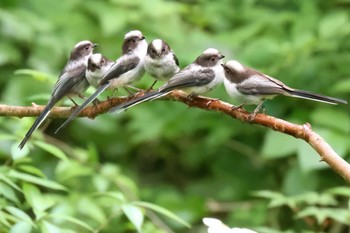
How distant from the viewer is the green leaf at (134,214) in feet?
7.94

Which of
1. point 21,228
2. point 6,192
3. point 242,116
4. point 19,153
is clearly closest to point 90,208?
point 19,153

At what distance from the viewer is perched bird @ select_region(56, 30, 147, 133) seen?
195cm

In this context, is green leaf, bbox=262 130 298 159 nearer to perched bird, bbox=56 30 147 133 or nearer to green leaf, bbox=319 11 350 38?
green leaf, bbox=319 11 350 38

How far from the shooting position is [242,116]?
1.88 meters

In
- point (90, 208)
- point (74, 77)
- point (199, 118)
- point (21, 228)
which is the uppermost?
point (199, 118)

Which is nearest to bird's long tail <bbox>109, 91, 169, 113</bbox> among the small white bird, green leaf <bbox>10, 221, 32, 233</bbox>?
the small white bird

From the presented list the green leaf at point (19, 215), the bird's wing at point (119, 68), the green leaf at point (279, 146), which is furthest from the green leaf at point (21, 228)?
the green leaf at point (279, 146)

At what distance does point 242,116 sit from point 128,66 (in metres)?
0.31

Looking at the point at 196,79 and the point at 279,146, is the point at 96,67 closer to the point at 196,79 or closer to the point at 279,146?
the point at 196,79

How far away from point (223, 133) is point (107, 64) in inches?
105

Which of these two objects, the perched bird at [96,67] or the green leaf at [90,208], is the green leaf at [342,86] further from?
the perched bird at [96,67]

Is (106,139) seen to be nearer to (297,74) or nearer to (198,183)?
(198,183)

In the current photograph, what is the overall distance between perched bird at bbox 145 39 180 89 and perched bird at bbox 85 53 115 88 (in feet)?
0.34

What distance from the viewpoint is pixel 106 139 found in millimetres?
5324
